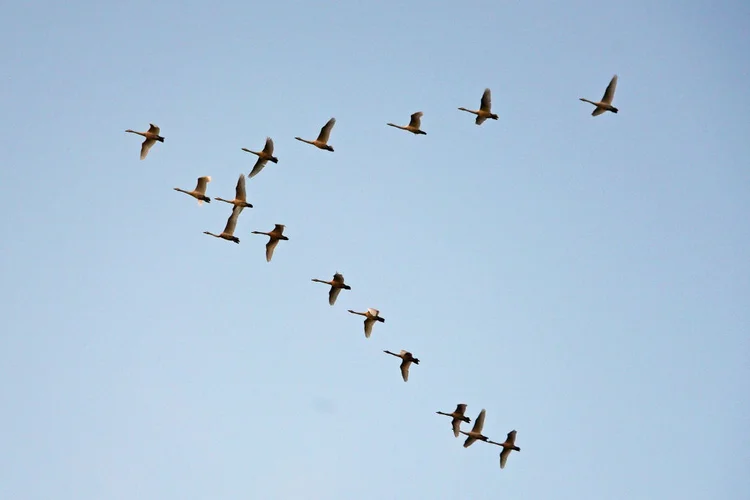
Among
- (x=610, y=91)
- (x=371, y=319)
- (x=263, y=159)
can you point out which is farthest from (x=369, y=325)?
(x=610, y=91)

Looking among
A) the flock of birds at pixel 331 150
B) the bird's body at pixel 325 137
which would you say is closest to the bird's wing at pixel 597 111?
the flock of birds at pixel 331 150

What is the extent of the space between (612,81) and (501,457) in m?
23.4

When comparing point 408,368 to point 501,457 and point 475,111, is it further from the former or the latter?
point 475,111

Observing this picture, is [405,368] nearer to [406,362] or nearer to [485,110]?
[406,362]

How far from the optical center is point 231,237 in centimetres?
7675

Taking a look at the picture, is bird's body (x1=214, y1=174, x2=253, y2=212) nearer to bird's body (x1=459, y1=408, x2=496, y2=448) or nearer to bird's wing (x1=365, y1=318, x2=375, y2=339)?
bird's wing (x1=365, y1=318, x2=375, y2=339)

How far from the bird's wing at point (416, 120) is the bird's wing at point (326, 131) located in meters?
5.28

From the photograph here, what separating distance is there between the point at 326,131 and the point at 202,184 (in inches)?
298

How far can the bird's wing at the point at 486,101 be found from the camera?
7844 centimetres

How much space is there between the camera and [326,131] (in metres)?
75.5

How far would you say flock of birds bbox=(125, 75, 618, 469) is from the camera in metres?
75.8

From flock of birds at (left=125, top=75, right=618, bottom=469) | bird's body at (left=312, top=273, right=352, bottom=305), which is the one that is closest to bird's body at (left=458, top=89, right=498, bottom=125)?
flock of birds at (left=125, top=75, right=618, bottom=469)

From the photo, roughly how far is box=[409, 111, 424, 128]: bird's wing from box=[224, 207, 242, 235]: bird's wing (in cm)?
1106

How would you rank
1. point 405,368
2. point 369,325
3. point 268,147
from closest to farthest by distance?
1. point 268,147
2. point 369,325
3. point 405,368
